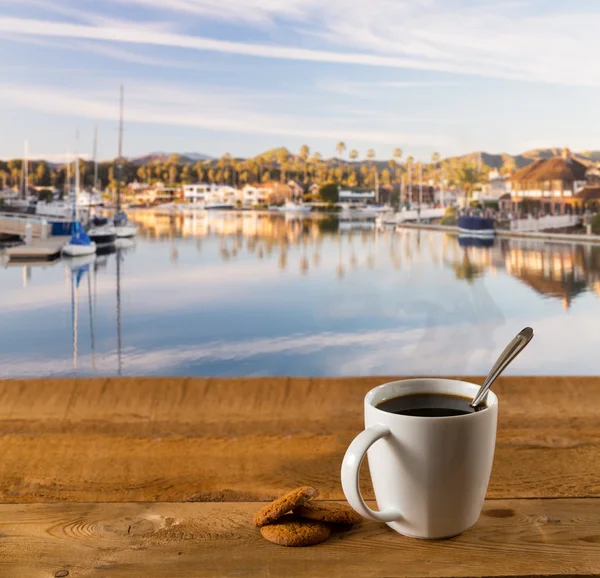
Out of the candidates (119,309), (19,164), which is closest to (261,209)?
(119,309)

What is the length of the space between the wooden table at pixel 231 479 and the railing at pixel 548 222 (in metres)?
2.17

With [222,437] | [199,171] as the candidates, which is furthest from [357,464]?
[199,171]

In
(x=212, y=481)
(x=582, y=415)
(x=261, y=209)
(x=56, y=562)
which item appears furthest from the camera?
(x=261, y=209)

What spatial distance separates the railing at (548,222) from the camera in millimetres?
5059

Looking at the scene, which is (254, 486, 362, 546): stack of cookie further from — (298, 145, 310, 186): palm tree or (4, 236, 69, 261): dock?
(4, 236, 69, 261): dock

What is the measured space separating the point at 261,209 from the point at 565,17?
215 cm

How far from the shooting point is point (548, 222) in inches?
201

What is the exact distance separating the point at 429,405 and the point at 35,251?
5042 millimetres

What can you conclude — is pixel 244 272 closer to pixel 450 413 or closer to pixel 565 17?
pixel 565 17

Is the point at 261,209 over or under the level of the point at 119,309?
over

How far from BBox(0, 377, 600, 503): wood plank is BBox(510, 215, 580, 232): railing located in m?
2.15

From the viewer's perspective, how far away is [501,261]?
5.41 meters

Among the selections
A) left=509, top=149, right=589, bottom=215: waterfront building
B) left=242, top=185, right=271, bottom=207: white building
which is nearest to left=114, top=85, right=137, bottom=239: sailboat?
left=242, top=185, right=271, bottom=207: white building

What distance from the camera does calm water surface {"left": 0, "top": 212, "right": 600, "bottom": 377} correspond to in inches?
195
